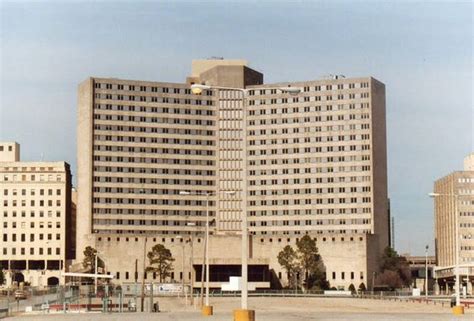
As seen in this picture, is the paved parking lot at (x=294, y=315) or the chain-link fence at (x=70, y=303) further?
the chain-link fence at (x=70, y=303)

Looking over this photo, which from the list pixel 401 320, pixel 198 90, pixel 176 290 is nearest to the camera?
pixel 198 90

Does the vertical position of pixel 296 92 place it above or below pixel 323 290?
above

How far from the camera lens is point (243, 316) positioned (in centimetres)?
3775

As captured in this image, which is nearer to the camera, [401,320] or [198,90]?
[198,90]

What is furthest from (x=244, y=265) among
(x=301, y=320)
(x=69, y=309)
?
(x=69, y=309)

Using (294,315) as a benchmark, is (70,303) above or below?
below

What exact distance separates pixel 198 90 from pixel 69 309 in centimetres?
4651

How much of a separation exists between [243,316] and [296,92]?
33.8 ft

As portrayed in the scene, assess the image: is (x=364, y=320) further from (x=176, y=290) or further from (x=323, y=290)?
(x=323, y=290)

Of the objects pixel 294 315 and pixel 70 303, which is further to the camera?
pixel 70 303

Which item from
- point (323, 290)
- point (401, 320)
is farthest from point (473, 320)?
point (323, 290)

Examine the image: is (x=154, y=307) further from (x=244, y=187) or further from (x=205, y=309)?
(x=244, y=187)

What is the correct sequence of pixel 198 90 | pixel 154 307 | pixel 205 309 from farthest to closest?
pixel 154 307 < pixel 205 309 < pixel 198 90

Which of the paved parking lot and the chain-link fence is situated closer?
the paved parking lot
